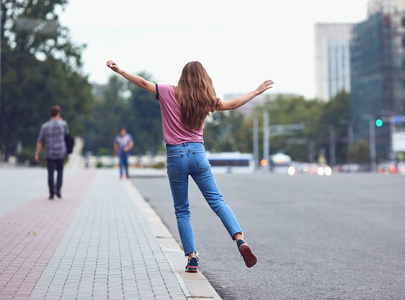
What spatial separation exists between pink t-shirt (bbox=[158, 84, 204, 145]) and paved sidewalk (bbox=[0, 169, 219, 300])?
1.06 metres

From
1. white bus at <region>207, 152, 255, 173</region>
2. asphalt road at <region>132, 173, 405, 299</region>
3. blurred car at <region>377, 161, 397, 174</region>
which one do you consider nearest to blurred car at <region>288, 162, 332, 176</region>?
white bus at <region>207, 152, 255, 173</region>

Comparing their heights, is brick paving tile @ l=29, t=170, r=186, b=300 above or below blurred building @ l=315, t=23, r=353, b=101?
below

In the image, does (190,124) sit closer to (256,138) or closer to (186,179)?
(186,179)

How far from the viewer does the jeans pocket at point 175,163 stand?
5785 mm

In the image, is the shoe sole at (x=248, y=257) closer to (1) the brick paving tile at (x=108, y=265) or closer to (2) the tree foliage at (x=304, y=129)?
(1) the brick paving tile at (x=108, y=265)

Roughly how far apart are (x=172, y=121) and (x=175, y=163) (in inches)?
13.2

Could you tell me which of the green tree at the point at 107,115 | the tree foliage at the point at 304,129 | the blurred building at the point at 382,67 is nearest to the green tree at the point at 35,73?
the green tree at the point at 107,115

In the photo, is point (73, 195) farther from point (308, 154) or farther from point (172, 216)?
point (308, 154)

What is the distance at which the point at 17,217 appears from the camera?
10.3 meters

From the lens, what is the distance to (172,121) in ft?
19.1

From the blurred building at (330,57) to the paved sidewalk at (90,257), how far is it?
175 m

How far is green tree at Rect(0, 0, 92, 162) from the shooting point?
49188mm

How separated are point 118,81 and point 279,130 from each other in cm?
2911

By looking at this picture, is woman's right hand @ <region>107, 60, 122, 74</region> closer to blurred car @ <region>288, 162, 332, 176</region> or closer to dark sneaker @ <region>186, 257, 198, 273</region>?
dark sneaker @ <region>186, 257, 198, 273</region>
